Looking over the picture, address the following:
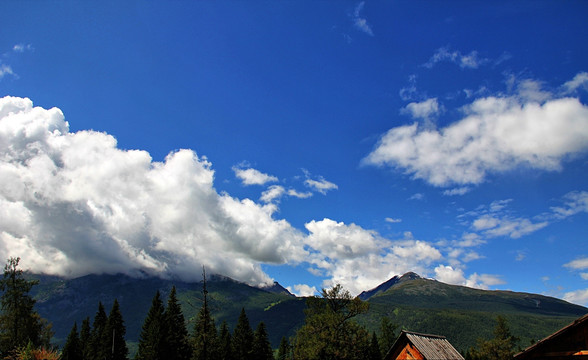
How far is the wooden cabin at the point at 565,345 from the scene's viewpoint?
1280 cm

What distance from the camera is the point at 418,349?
24109mm

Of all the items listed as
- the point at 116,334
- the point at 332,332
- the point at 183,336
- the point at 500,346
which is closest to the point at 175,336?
the point at 183,336

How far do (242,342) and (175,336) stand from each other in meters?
26.3

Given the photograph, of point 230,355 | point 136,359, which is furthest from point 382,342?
point 136,359

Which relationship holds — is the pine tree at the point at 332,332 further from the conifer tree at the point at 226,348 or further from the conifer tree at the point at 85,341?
the conifer tree at the point at 85,341

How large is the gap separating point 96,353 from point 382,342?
76675 millimetres

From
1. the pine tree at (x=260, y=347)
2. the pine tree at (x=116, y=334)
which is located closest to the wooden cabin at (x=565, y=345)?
the pine tree at (x=116, y=334)

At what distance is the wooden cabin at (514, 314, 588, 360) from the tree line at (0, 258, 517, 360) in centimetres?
3615

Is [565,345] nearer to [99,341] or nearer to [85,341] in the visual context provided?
[99,341]

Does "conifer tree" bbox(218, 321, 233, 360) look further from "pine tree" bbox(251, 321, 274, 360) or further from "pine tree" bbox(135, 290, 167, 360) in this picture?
"pine tree" bbox(135, 290, 167, 360)

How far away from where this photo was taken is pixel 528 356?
1384 cm

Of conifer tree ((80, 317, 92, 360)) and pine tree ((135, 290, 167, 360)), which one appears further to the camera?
conifer tree ((80, 317, 92, 360))

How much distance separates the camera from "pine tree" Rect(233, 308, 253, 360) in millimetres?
85375

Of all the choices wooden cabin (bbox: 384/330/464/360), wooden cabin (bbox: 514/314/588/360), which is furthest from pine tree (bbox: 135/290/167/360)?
wooden cabin (bbox: 514/314/588/360)
